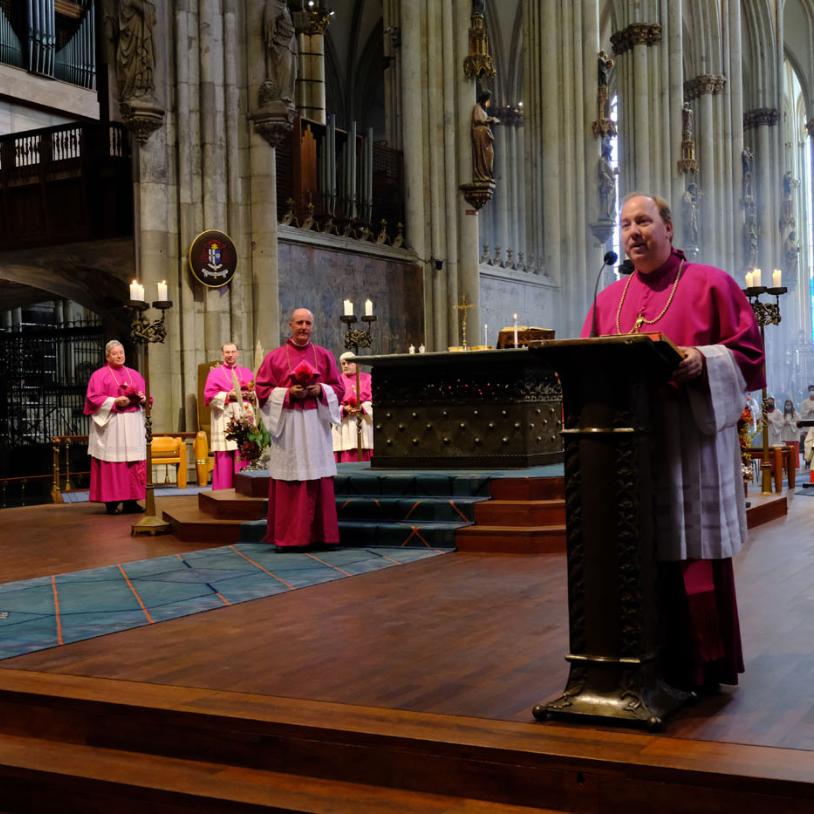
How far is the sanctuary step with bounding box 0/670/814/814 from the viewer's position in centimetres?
323

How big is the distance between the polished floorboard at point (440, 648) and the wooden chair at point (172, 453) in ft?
22.0

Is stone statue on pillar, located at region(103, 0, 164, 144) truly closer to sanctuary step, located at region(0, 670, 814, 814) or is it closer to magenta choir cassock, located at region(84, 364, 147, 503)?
magenta choir cassock, located at region(84, 364, 147, 503)

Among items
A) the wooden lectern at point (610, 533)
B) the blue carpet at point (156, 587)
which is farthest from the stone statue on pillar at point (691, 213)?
the wooden lectern at point (610, 533)

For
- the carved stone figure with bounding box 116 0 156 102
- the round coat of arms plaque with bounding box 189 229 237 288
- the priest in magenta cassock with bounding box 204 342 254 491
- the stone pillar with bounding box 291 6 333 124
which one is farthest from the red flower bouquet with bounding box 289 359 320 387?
the stone pillar with bounding box 291 6 333 124

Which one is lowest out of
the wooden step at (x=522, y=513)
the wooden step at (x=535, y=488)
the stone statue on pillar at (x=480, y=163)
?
the wooden step at (x=522, y=513)

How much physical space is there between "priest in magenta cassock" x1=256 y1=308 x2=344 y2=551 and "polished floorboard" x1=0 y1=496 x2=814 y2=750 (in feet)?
3.60

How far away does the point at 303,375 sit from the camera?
Answer: 8.59 metres

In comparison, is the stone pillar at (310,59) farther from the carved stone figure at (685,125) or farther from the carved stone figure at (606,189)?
the carved stone figure at (685,125)

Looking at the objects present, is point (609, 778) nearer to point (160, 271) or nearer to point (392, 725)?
point (392, 725)

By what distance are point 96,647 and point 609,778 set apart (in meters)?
2.73

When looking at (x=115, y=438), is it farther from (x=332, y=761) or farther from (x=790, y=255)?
(x=790, y=255)

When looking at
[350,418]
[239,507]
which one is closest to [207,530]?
[239,507]

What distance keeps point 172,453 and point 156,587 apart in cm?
785

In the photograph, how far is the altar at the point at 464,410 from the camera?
9992 millimetres
